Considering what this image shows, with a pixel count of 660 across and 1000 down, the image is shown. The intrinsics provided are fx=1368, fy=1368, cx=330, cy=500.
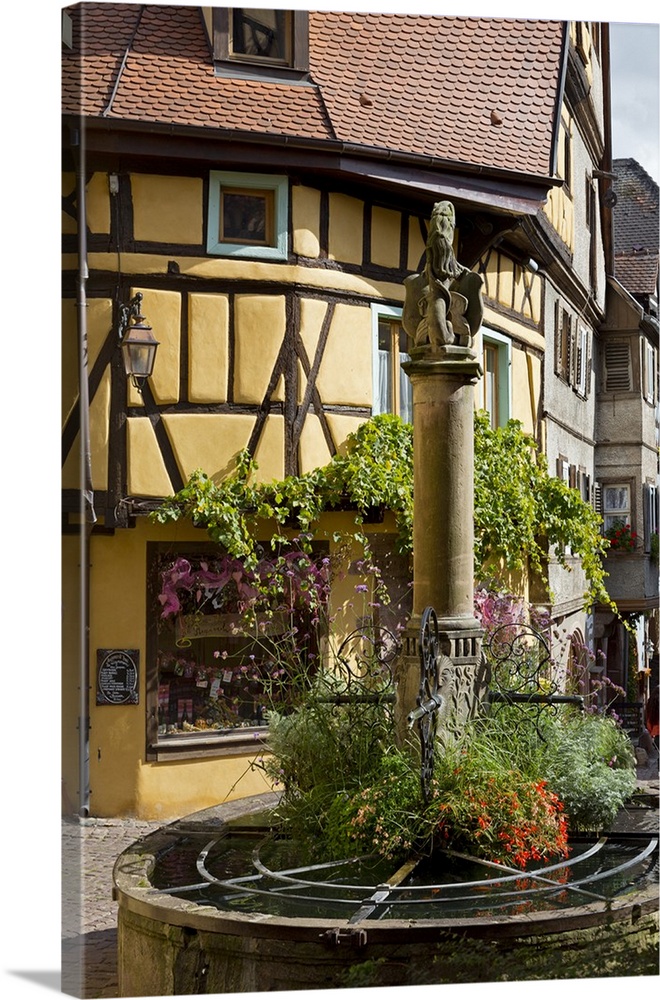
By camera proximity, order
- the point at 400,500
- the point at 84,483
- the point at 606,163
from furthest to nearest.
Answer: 1. the point at 400,500
2. the point at 606,163
3. the point at 84,483

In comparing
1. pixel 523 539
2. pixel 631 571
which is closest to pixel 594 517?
pixel 631 571

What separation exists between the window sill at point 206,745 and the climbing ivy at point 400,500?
3.41ft

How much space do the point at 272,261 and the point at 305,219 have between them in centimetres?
33

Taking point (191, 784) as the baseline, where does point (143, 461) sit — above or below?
above

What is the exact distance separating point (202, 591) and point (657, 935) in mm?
3618

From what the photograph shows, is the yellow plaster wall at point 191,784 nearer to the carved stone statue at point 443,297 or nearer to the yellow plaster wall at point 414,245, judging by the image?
the carved stone statue at point 443,297

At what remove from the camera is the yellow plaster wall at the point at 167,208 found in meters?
7.57

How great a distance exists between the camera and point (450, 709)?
19.6 ft

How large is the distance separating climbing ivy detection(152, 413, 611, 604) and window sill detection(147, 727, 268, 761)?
1.04m

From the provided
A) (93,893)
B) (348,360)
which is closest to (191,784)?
(93,893)

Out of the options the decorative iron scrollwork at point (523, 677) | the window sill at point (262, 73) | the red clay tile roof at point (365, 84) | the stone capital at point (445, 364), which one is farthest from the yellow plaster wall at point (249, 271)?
the decorative iron scrollwork at point (523, 677)

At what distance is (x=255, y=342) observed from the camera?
794cm

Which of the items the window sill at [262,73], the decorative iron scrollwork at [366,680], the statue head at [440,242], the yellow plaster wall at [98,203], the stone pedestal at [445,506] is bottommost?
the decorative iron scrollwork at [366,680]

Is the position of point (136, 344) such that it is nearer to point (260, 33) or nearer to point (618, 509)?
point (260, 33)
